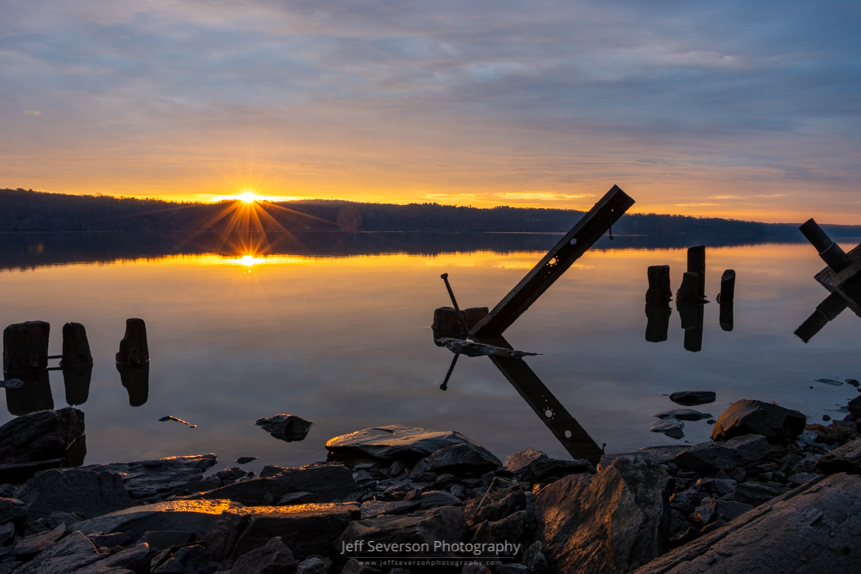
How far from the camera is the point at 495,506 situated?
4.18 metres

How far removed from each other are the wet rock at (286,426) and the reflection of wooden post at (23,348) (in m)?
5.76

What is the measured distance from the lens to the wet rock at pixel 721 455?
543cm

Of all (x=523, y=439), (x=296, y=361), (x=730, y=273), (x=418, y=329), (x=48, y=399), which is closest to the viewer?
(x=523, y=439)

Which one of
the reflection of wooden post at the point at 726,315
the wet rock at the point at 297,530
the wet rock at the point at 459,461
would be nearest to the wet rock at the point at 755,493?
the wet rock at the point at 459,461

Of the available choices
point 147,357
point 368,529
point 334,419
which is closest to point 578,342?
point 334,419

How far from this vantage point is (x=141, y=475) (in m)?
5.88

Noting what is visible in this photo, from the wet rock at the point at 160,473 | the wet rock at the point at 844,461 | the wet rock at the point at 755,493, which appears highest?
the wet rock at the point at 844,461

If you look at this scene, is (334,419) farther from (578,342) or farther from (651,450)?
(578,342)

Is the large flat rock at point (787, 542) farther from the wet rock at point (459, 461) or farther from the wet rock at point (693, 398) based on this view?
the wet rock at point (693, 398)

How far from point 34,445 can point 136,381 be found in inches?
161

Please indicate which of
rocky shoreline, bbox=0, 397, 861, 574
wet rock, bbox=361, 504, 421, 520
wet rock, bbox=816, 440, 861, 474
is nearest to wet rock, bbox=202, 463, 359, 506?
rocky shoreline, bbox=0, 397, 861, 574

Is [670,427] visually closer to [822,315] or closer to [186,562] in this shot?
[186,562]

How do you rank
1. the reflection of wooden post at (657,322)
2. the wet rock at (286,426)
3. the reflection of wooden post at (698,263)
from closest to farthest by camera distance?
the wet rock at (286,426), the reflection of wooden post at (657,322), the reflection of wooden post at (698,263)

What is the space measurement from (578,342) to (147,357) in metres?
9.65
